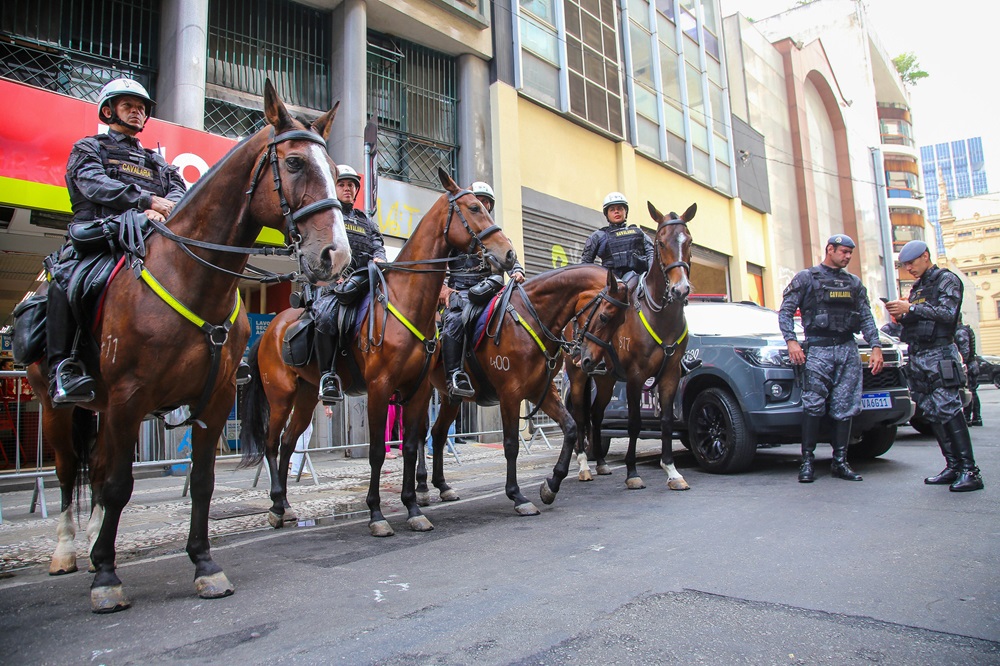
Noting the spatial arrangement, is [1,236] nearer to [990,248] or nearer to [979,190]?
[990,248]

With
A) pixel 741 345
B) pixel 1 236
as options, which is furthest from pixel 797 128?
pixel 1 236

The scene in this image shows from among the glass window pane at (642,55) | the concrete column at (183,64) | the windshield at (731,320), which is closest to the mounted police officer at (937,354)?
the windshield at (731,320)

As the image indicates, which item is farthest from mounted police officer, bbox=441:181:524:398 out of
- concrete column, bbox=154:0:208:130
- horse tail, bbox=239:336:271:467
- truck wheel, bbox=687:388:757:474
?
concrete column, bbox=154:0:208:130

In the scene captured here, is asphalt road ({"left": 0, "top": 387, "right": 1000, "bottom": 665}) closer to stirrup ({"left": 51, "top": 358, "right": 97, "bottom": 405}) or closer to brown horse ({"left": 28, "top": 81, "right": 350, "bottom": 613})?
brown horse ({"left": 28, "top": 81, "right": 350, "bottom": 613})

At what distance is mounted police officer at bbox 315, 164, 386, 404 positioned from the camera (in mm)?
5512

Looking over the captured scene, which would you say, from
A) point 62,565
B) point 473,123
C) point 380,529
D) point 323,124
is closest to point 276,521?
point 380,529

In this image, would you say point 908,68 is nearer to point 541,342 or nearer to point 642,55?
point 642,55

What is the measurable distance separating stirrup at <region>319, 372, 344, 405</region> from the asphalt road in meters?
1.07

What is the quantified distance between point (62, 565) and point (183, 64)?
831cm

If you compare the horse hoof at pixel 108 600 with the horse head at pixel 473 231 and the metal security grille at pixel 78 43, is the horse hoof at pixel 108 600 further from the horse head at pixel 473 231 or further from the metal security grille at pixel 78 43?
the metal security grille at pixel 78 43

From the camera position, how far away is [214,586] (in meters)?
3.42

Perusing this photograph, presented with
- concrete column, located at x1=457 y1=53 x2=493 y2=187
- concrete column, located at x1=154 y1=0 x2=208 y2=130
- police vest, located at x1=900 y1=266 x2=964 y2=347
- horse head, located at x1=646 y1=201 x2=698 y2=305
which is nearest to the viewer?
police vest, located at x1=900 y1=266 x2=964 y2=347

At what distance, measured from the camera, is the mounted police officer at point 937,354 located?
576 centimetres

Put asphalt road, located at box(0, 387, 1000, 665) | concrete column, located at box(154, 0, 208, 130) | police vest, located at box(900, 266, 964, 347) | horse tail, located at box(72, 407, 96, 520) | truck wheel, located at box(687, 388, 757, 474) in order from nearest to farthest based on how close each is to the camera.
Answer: asphalt road, located at box(0, 387, 1000, 665)
horse tail, located at box(72, 407, 96, 520)
police vest, located at box(900, 266, 964, 347)
truck wheel, located at box(687, 388, 757, 474)
concrete column, located at box(154, 0, 208, 130)
